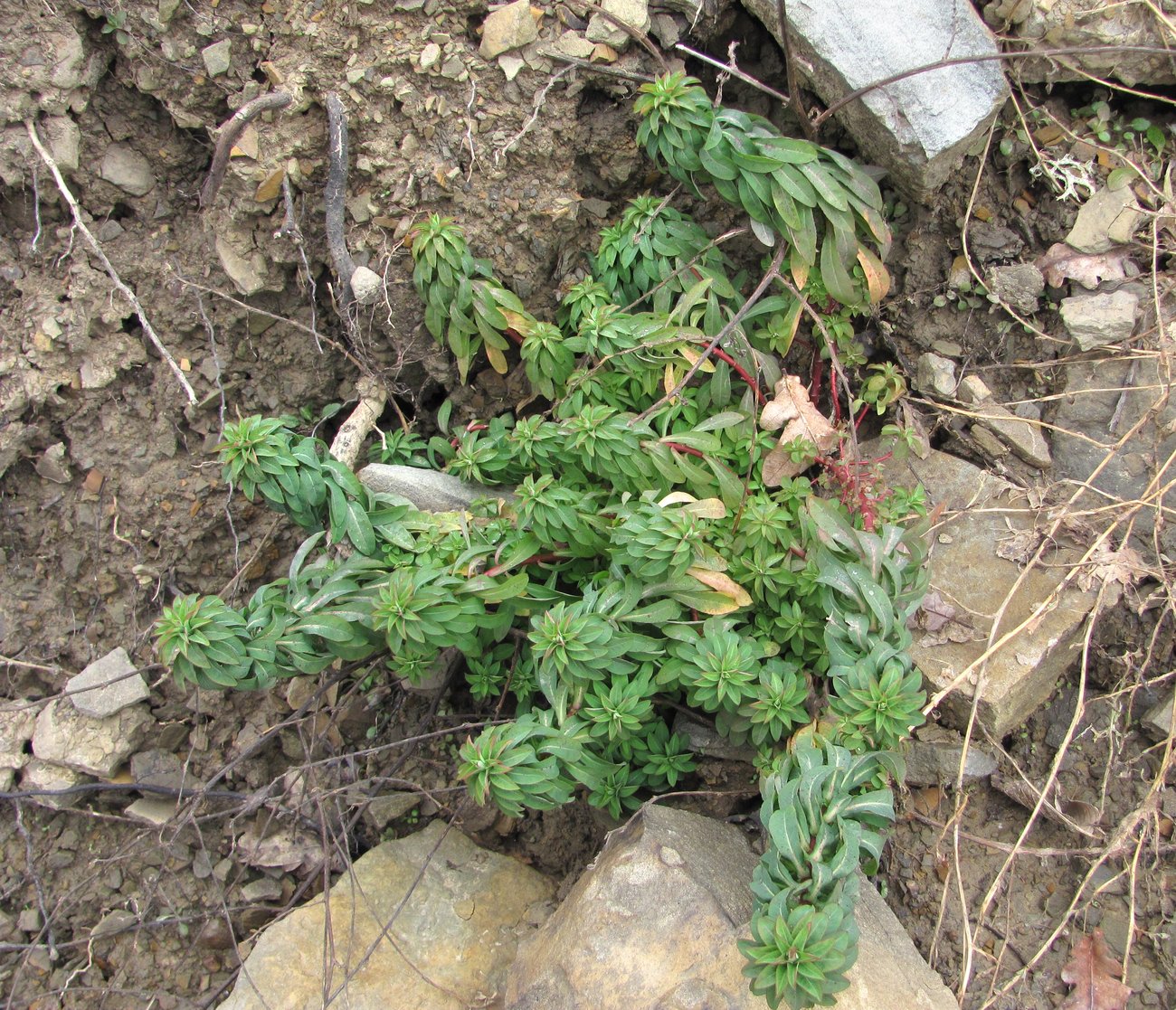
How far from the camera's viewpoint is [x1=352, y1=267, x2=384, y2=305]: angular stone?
3121 millimetres

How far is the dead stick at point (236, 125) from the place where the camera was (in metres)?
3.06

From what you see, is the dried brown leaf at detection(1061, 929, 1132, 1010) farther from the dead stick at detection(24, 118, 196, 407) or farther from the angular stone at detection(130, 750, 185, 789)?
the dead stick at detection(24, 118, 196, 407)

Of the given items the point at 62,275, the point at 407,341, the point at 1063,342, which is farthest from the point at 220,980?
the point at 1063,342

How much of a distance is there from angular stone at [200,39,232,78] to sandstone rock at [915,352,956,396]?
2.60 meters

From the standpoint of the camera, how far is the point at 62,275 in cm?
327

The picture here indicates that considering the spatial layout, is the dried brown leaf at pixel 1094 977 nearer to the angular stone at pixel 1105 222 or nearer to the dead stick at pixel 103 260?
the angular stone at pixel 1105 222

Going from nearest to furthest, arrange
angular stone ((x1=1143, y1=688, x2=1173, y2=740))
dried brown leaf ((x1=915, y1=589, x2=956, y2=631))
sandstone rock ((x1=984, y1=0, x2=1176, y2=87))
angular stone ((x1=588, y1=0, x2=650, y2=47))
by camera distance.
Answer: angular stone ((x1=1143, y1=688, x2=1173, y2=740)) → dried brown leaf ((x1=915, y1=589, x2=956, y2=631)) → sandstone rock ((x1=984, y1=0, x2=1176, y2=87)) → angular stone ((x1=588, y1=0, x2=650, y2=47))

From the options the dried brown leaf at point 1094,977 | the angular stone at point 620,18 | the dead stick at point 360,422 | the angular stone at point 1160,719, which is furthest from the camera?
the dead stick at point 360,422

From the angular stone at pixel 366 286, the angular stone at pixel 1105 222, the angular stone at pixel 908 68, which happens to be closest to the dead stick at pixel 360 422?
the angular stone at pixel 366 286

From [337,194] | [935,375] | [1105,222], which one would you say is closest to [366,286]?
[337,194]

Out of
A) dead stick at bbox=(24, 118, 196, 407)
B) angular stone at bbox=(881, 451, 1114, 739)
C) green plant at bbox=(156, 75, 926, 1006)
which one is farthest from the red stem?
dead stick at bbox=(24, 118, 196, 407)

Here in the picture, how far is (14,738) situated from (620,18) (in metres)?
3.23

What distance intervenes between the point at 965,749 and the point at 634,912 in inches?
40.1

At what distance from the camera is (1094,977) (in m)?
2.50
